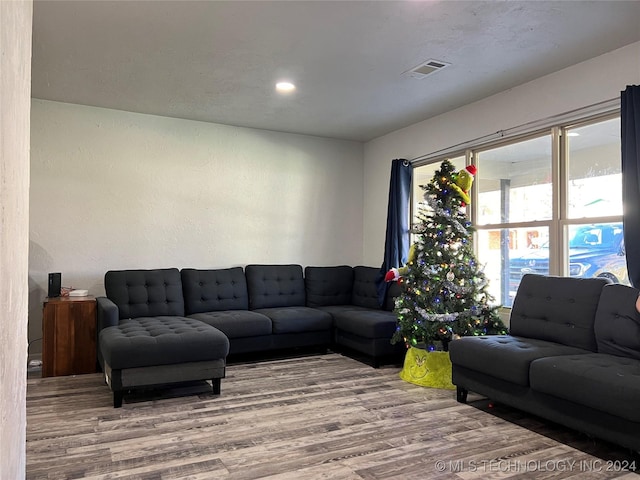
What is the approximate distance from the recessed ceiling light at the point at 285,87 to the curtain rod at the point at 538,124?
1764mm

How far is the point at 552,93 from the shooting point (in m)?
3.89

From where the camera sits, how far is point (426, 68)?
12.3 feet

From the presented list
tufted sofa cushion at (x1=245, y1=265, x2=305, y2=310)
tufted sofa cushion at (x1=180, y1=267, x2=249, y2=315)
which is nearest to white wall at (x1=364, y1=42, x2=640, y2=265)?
tufted sofa cushion at (x1=245, y1=265, x2=305, y2=310)

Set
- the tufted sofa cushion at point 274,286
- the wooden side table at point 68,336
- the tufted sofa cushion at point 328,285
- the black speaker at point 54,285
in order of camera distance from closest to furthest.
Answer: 1. the wooden side table at point 68,336
2. the black speaker at point 54,285
3. the tufted sofa cushion at point 274,286
4. the tufted sofa cushion at point 328,285

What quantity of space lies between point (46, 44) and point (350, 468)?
3.38 m

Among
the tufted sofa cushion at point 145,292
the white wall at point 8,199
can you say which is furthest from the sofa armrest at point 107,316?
the white wall at point 8,199

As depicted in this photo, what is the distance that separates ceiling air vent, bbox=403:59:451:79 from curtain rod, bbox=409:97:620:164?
96 centimetres

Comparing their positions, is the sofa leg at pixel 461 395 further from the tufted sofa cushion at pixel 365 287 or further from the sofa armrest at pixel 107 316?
the sofa armrest at pixel 107 316

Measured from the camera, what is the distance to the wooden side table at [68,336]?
413cm

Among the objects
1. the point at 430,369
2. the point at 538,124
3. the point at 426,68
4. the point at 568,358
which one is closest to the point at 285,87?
the point at 426,68

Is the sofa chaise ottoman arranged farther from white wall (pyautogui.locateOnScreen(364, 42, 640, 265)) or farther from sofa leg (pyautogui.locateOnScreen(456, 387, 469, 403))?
white wall (pyautogui.locateOnScreen(364, 42, 640, 265))

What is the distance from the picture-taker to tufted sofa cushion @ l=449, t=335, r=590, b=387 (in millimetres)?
3042

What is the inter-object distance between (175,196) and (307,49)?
8.37 feet

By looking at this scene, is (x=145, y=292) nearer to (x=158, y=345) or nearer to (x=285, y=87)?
(x=158, y=345)
